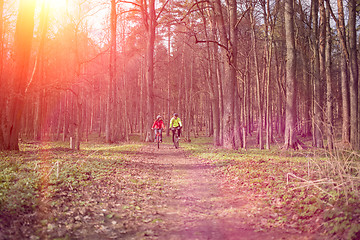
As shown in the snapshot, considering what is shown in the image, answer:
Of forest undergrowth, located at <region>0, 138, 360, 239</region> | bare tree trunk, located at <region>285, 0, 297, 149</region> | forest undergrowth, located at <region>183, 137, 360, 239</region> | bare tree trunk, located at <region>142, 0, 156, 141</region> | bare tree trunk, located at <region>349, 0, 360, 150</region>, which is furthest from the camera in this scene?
bare tree trunk, located at <region>142, 0, 156, 141</region>

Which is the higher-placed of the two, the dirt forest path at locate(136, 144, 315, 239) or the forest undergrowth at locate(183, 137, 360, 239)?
the forest undergrowth at locate(183, 137, 360, 239)

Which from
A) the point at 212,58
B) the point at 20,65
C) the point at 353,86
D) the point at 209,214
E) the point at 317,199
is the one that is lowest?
the point at 209,214

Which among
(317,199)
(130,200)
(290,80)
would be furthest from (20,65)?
(317,199)

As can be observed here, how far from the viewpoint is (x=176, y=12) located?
2647cm

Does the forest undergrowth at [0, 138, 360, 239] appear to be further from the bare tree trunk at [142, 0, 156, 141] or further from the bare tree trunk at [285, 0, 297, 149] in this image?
the bare tree trunk at [142, 0, 156, 141]

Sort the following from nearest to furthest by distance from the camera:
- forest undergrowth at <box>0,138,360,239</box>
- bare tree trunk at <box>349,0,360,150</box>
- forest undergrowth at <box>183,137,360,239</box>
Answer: forest undergrowth at <box>183,137,360,239</box> → forest undergrowth at <box>0,138,360,239</box> → bare tree trunk at <box>349,0,360,150</box>

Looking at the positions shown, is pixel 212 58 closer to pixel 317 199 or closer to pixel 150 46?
pixel 150 46

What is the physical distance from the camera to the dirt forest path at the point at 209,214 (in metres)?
4.30

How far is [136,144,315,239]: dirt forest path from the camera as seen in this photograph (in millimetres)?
4297

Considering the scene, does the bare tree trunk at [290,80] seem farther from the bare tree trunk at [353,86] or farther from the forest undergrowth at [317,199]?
the forest undergrowth at [317,199]

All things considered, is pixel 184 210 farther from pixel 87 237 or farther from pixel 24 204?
pixel 24 204

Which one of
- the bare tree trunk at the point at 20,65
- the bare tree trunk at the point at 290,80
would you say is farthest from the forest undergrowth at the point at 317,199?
the bare tree trunk at the point at 20,65

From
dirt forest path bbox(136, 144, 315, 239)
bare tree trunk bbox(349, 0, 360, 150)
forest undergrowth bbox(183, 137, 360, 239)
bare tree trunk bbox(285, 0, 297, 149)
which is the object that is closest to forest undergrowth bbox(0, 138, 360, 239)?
forest undergrowth bbox(183, 137, 360, 239)

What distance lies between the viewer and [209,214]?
5.31 meters
